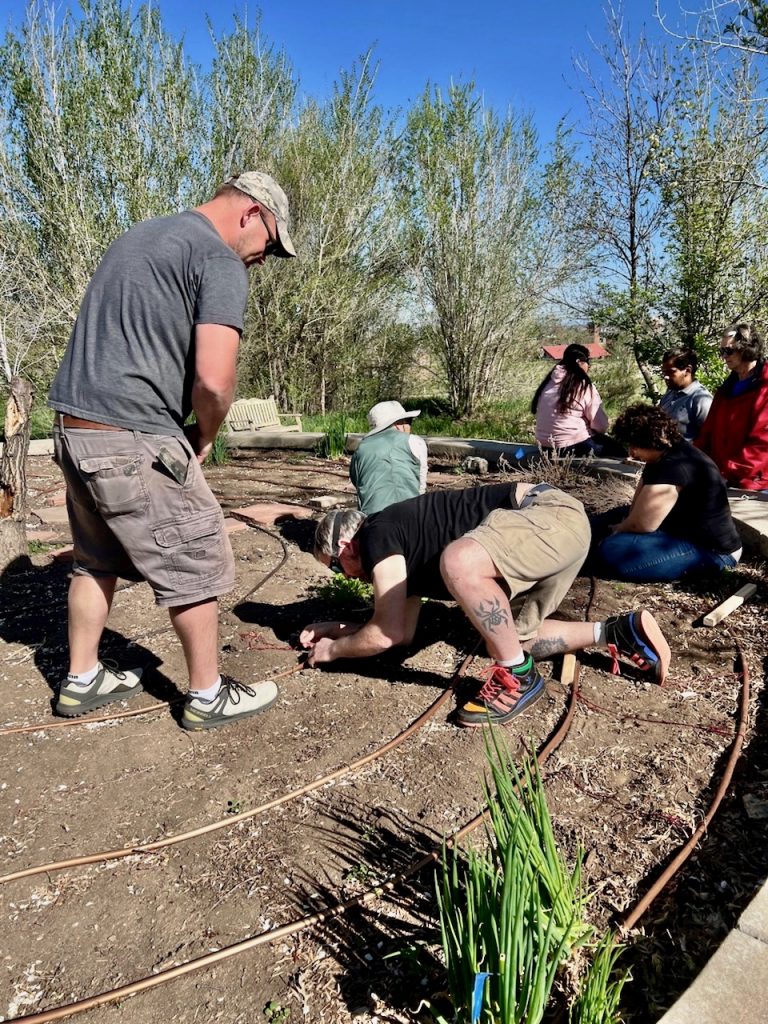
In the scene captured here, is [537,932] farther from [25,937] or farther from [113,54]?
[113,54]

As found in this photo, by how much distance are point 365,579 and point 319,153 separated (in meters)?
10.8

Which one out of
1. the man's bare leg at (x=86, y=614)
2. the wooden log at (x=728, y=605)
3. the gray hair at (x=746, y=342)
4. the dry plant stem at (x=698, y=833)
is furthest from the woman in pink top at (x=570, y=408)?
the man's bare leg at (x=86, y=614)

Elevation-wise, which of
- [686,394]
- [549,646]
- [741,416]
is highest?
[686,394]

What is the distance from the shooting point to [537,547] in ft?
8.37

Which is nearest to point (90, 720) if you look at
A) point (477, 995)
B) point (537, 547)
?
point (537, 547)

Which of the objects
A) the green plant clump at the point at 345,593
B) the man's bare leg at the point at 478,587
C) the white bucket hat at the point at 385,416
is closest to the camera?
the man's bare leg at the point at 478,587

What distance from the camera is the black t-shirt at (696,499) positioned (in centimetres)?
345

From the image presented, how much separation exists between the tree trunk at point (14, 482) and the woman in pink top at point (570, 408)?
384cm

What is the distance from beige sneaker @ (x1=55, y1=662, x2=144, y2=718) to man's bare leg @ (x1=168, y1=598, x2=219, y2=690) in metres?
0.40

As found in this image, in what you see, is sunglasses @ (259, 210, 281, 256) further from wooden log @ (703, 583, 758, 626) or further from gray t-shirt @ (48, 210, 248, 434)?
wooden log @ (703, 583, 758, 626)

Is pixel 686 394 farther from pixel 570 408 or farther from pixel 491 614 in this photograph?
pixel 491 614

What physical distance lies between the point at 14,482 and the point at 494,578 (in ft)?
9.73

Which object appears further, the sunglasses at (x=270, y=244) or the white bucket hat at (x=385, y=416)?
the white bucket hat at (x=385, y=416)

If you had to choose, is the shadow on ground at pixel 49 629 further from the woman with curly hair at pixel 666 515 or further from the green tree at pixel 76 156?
the green tree at pixel 76 156
